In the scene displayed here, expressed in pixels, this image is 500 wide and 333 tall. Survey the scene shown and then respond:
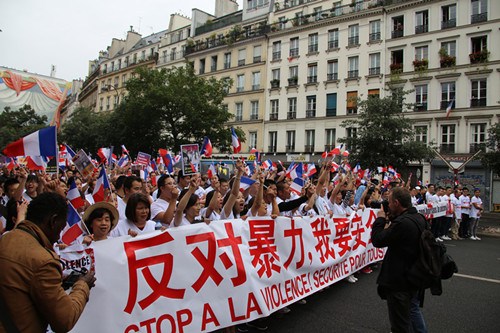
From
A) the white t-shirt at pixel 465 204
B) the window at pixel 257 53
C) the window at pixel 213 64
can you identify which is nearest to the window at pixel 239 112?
the window at pixel 257 53

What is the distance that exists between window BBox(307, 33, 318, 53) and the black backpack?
109 feet

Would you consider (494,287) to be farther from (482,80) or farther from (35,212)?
(482,80)

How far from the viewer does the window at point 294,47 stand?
35.8 meters

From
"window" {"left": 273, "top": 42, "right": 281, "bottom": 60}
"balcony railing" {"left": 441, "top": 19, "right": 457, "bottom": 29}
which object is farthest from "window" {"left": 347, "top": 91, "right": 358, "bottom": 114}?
"window" {"left": 273, "top": 42, "right": 281, "bottom": 60}

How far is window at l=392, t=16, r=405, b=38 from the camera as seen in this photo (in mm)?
30359

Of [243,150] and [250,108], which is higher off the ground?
[250,108]

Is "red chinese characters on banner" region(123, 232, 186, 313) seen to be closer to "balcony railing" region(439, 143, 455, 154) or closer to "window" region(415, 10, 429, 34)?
"balcony railing" region(439, 143, 455, 154)

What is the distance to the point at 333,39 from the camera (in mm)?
33594

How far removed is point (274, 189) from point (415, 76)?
27.7m

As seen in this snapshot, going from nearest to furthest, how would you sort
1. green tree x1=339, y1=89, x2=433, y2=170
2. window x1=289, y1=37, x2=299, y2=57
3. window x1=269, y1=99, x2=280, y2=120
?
1. green tree x1=339, y1=89, x2=433, y2=170
2. window x1=289, y1=37, x2=299, y2=57
3. window x1=269, y1=99, x2=280, y2=120

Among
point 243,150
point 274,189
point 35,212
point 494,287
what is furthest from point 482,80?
point 35,212

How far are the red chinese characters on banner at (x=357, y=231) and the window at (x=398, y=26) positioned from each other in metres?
28.1

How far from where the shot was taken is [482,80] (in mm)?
27000

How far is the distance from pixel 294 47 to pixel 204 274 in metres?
34.8
